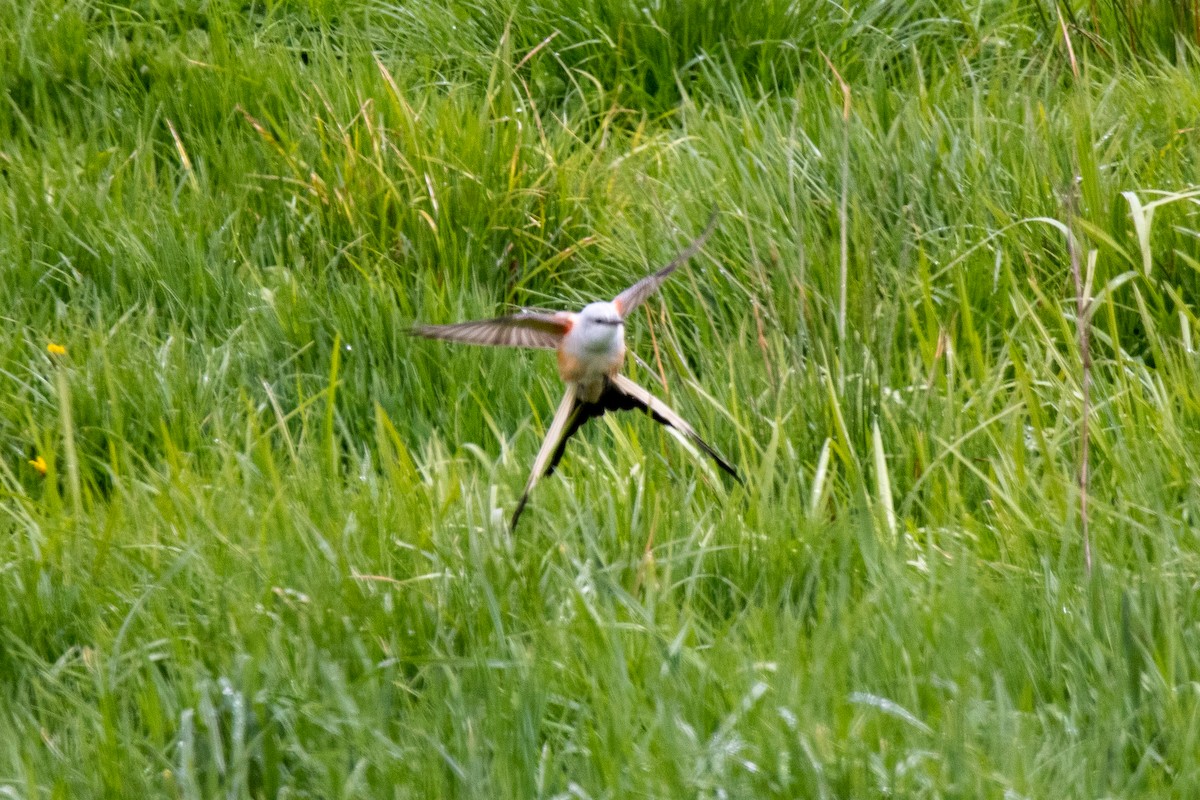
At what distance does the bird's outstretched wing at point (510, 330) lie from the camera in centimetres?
268

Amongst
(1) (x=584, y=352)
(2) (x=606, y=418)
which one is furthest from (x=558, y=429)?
(2) (x=606, y=418)

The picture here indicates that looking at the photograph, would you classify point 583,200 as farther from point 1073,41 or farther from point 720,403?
point 1073,41

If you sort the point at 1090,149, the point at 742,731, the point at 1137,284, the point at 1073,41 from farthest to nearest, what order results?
the point at 1073,41, the point at 1090,149, the point at 1137,284, the point at 742,731

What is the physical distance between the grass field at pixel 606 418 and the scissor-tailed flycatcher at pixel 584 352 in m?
0.16

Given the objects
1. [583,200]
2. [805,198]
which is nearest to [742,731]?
[805,198]

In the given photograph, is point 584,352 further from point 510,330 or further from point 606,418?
point 606,418

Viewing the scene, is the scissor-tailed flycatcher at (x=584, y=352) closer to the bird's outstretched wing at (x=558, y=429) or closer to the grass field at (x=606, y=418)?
the bird's outstretched wing at (x=558, y=429)

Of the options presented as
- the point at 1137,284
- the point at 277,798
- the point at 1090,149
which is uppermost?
the point at 1090,149

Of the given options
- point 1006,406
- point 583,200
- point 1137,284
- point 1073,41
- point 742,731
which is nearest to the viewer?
point 742,731

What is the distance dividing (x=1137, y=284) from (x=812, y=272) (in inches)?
31.7

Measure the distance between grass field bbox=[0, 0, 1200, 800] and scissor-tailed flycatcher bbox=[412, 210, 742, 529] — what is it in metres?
0.16

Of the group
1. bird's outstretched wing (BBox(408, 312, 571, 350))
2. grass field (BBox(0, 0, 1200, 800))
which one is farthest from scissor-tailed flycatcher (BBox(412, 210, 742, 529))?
grass field (BBox(0, 0, 1200, 800))

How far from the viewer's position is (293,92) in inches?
199

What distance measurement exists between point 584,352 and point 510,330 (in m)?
0.25
